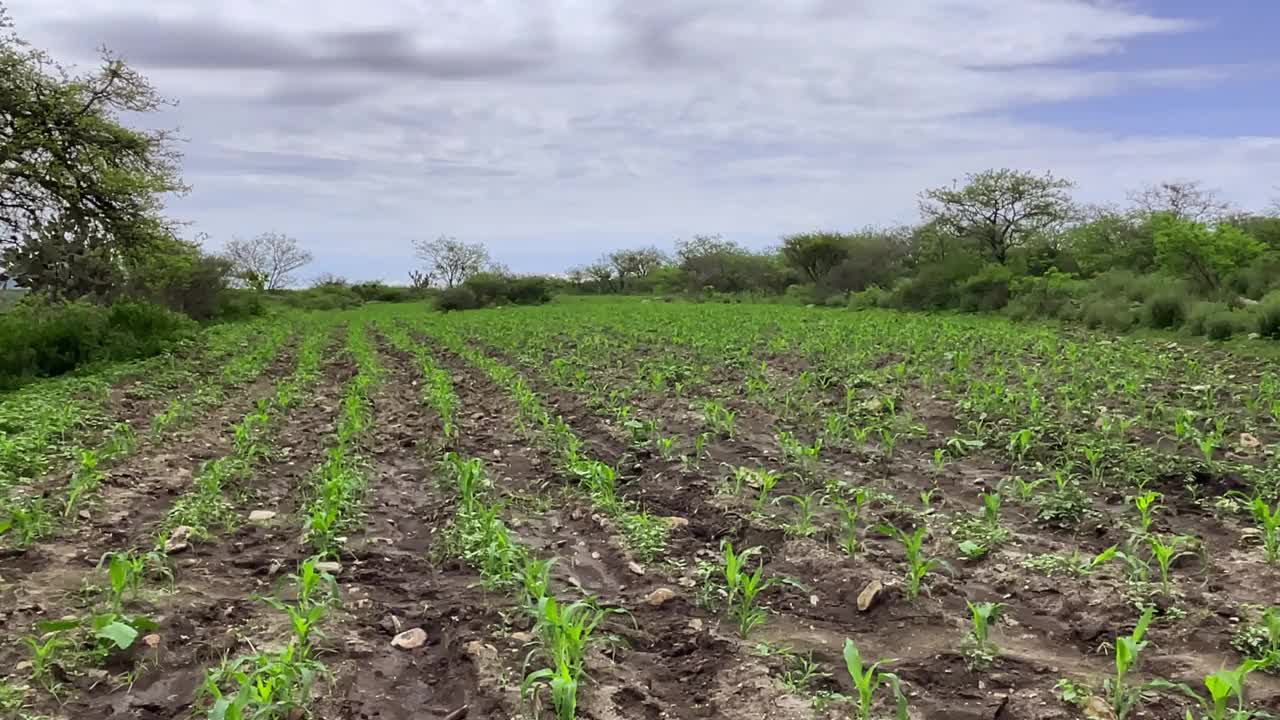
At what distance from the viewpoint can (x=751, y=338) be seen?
17.1 m

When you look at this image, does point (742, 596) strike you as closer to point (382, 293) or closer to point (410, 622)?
point (410, 622)

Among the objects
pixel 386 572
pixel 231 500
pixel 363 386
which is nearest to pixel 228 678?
pixel 386 572

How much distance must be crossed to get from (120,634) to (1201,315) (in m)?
16.8

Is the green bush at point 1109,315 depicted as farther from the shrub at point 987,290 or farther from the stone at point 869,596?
the stone at point 869,596

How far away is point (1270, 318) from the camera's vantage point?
13352 millimetres

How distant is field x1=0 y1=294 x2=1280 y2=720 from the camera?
10.5 ft

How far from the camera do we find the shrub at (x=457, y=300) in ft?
147

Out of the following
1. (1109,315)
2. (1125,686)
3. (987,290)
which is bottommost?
(1125,686)

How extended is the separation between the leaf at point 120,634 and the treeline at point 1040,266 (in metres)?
15.7

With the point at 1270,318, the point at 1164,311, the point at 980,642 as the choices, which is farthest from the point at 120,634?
the point at 1164,311

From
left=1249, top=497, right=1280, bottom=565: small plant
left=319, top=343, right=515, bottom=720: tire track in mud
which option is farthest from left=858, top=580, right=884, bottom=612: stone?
left=1249, top=497, right=1280, bottom=565: small plant

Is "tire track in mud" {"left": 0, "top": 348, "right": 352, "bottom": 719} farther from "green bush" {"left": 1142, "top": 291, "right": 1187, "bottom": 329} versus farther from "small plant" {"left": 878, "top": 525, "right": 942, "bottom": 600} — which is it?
"green bush" {"left": 1142, "top": 291, "right": 1187, "bottom": 329}

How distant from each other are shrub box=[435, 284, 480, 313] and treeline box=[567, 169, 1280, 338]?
12890 mm

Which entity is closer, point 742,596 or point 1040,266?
point 742,596
